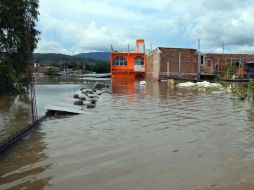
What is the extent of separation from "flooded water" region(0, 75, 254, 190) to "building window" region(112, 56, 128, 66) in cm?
5733

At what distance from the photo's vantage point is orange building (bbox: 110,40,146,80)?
7225cm

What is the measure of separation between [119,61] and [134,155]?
64830 mm

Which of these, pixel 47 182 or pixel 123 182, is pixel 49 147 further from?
pixel 123 182

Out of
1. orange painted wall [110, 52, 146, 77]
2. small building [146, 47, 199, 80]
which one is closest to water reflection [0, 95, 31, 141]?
small building [146, 47, 199, 80]

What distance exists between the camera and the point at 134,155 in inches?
A: 396

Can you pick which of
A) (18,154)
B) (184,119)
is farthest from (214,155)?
(184,119)

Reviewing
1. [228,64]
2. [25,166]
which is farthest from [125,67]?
[25,166]

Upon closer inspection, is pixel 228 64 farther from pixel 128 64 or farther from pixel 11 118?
pixel 11 118

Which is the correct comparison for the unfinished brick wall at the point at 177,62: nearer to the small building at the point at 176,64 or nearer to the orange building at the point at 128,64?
the small building at the point at 176,64

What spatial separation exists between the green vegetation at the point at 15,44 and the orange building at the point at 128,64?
2032 inches

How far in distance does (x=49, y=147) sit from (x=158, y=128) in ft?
15.4

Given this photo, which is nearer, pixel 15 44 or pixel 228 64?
pixel 15 44

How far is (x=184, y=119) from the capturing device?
1664cm

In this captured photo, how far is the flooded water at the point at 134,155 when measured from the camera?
7953 mm
